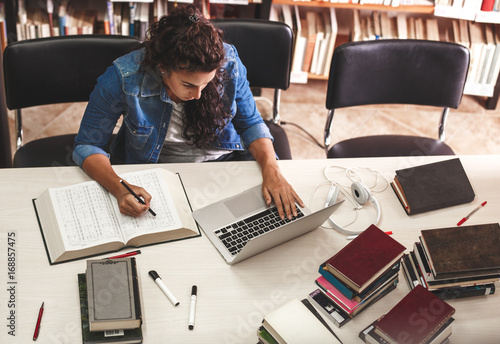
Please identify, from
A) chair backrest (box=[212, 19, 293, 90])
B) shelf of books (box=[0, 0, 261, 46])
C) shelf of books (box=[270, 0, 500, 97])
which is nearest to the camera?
chair backrest (box=[212, 19, 293, 90])

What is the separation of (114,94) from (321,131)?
169cm

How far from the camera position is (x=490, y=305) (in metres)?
1.45

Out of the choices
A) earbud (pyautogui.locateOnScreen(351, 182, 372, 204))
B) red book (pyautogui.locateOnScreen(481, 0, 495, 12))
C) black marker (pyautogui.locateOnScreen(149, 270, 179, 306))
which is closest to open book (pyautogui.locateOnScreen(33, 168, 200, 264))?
black marker (pyautogui.locateOnScreen(149, 270, 179, 306))

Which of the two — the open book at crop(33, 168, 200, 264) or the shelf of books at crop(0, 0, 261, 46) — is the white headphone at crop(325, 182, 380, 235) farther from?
the shelf of books at crop(0, 0, 261, 46)

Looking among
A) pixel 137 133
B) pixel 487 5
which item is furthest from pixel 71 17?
pixel 487 5

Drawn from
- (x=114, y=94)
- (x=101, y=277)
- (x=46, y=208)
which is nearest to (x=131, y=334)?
(x=101, y=277)

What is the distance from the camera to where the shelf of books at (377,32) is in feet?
9.98

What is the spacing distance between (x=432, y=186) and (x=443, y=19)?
6.33ft

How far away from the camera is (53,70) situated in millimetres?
2006

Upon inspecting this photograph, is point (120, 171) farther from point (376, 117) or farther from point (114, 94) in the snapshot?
point (376, 117)

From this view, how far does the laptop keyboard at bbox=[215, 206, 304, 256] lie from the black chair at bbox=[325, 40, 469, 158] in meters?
0.74

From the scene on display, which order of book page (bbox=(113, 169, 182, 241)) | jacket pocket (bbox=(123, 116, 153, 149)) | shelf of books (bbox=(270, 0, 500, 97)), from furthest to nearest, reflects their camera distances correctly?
shelf of books (bbox=(270, 0, 500, 97)) → jacket pocket (bbox=(123, 116, 153, 149)) → book page (bbox=(113, 169, 182, 241))

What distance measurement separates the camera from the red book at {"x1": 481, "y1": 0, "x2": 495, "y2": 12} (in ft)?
9.53

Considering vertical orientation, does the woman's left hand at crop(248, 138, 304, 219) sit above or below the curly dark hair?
below
